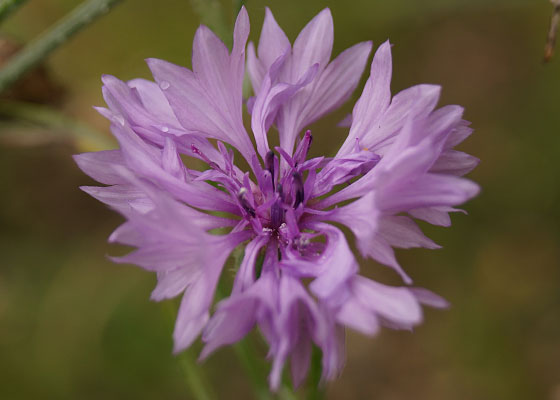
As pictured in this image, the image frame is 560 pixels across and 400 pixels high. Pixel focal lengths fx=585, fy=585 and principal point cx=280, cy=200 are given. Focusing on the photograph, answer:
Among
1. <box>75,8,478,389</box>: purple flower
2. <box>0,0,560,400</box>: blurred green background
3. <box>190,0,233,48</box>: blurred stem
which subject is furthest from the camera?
<box>0,0,560,400</box>: blurred green background

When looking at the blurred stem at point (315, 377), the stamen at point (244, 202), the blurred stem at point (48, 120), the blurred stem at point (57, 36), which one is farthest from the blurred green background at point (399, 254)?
the stamen at point (244, 202)

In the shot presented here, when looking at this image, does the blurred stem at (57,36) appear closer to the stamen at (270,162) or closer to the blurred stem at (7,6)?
the blurred stem at (7,6)

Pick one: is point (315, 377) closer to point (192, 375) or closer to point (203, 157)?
point (192, 375)

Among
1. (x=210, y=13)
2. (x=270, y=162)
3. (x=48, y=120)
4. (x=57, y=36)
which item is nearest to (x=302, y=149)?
(x=270, y=162)

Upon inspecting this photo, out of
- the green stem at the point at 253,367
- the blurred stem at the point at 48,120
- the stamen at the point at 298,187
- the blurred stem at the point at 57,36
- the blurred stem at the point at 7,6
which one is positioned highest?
the blurred stem at the point at 7,6

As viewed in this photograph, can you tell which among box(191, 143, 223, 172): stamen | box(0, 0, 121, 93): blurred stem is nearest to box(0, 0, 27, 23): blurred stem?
box(0, 0, 121, 93): blurred stem

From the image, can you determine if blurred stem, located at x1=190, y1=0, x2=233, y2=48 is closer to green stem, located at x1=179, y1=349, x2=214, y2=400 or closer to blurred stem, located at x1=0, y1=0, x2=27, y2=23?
blurred stem, located at x1=0, y1=0, x2=27, y2=23
